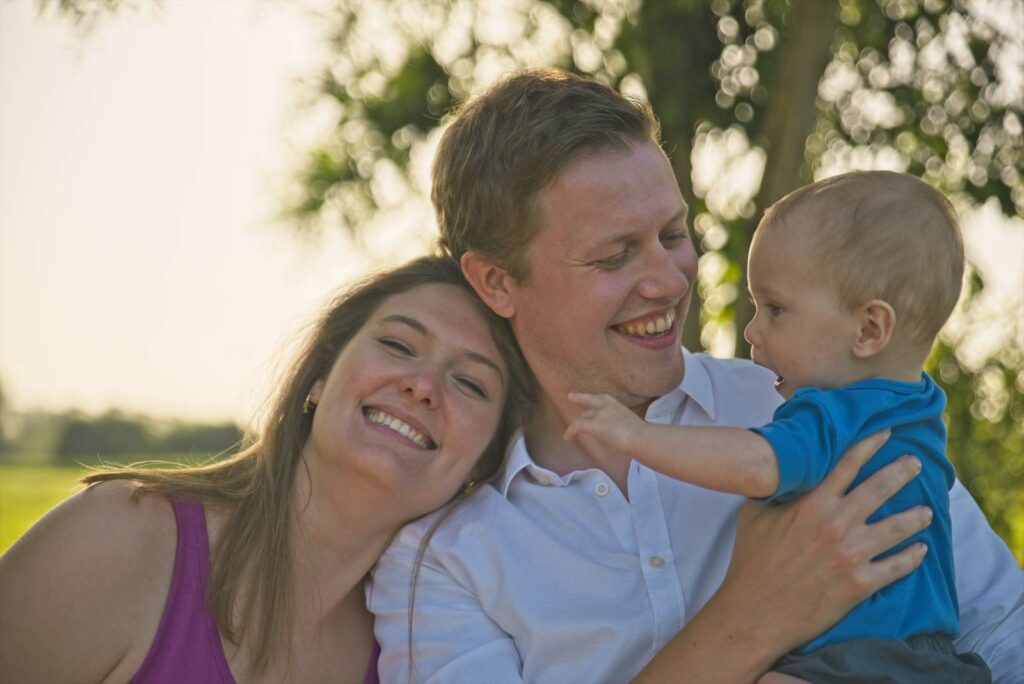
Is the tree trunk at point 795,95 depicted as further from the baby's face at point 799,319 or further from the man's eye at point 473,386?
the baby's face at point 799,319

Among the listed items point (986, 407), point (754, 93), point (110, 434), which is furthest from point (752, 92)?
point (110, 434)

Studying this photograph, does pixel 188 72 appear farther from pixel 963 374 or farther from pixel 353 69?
pixel 963 374

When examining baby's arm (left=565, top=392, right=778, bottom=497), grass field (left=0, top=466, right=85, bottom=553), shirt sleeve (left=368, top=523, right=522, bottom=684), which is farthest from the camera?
grass field (left=0, top=466, right=85, bottom=553)

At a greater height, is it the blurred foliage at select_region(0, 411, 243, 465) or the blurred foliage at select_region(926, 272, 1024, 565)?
the blurred foliage at select_region(926, 272, 1024, 565)

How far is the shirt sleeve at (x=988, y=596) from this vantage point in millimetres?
2873

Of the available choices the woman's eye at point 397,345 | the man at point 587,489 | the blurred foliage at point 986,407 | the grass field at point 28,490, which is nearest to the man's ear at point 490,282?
the man at point 587,489

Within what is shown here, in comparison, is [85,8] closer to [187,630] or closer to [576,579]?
[187,630]

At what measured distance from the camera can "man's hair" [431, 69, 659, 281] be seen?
3088 mm

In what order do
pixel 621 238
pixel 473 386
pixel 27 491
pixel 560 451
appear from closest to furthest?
1. pixel 621 238
2. pixel 473 386
3. pixel 560 451
4. pixel 27 491

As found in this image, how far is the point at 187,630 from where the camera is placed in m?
2.90

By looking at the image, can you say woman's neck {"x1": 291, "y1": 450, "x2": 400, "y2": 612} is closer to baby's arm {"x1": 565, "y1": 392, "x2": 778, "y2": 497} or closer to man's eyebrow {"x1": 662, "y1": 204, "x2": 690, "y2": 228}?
baby's arm {"x1": 565, "y1": 392, "x2": 778, "y2": 497}

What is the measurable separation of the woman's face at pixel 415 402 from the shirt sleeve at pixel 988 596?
1.15m

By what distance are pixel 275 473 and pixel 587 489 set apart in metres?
0.77

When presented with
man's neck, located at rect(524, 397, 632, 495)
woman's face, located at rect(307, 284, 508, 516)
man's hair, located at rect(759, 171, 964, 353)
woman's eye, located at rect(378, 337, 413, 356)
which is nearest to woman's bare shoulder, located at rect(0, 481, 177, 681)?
woman's face, located at rect(307, 284, 508, 516)
